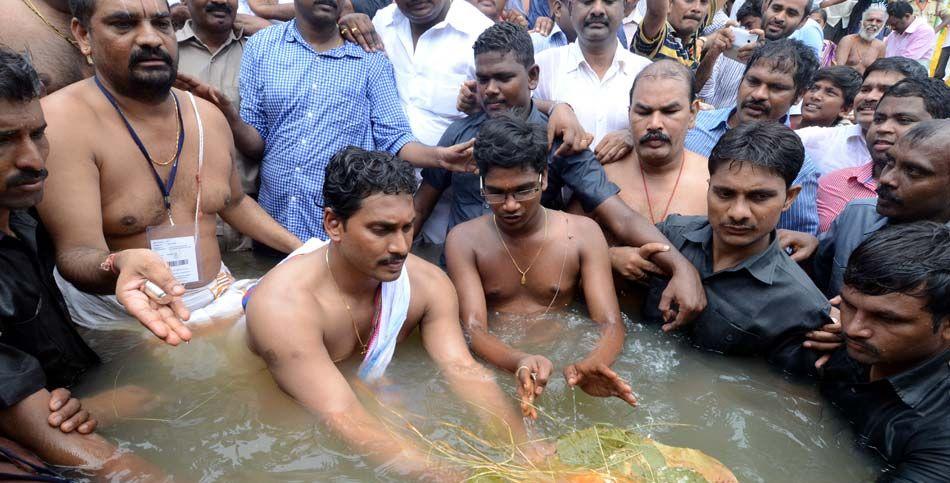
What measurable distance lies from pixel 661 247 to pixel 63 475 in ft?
9.98

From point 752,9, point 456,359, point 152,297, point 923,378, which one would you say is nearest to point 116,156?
point 152,297

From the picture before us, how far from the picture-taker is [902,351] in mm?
2752

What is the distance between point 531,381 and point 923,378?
166 cm

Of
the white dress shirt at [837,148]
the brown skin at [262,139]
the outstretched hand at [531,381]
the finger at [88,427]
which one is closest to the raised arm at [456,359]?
the outstretched hand at [531,381]

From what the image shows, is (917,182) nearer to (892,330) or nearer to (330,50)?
(892,330)

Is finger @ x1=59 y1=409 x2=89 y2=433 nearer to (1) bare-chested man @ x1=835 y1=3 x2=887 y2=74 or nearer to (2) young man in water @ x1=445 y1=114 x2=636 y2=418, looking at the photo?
(2) young man in water @ x1=445 y1=114 x2=636 y2=418

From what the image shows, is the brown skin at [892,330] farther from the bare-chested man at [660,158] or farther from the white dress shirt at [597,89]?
the white dress shirt at [597,89]

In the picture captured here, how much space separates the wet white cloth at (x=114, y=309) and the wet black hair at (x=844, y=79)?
516 cm

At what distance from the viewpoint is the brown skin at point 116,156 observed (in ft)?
10.2

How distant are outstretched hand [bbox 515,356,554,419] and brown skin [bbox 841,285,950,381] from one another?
135 centimetres

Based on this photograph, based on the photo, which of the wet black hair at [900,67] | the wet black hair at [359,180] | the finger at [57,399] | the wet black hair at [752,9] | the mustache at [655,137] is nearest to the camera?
the finger at [57,399]

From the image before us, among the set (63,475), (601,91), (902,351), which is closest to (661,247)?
(902,351)

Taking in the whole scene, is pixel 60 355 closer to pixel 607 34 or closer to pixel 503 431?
pixel 503 431

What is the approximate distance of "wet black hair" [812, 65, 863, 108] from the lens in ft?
18.4
